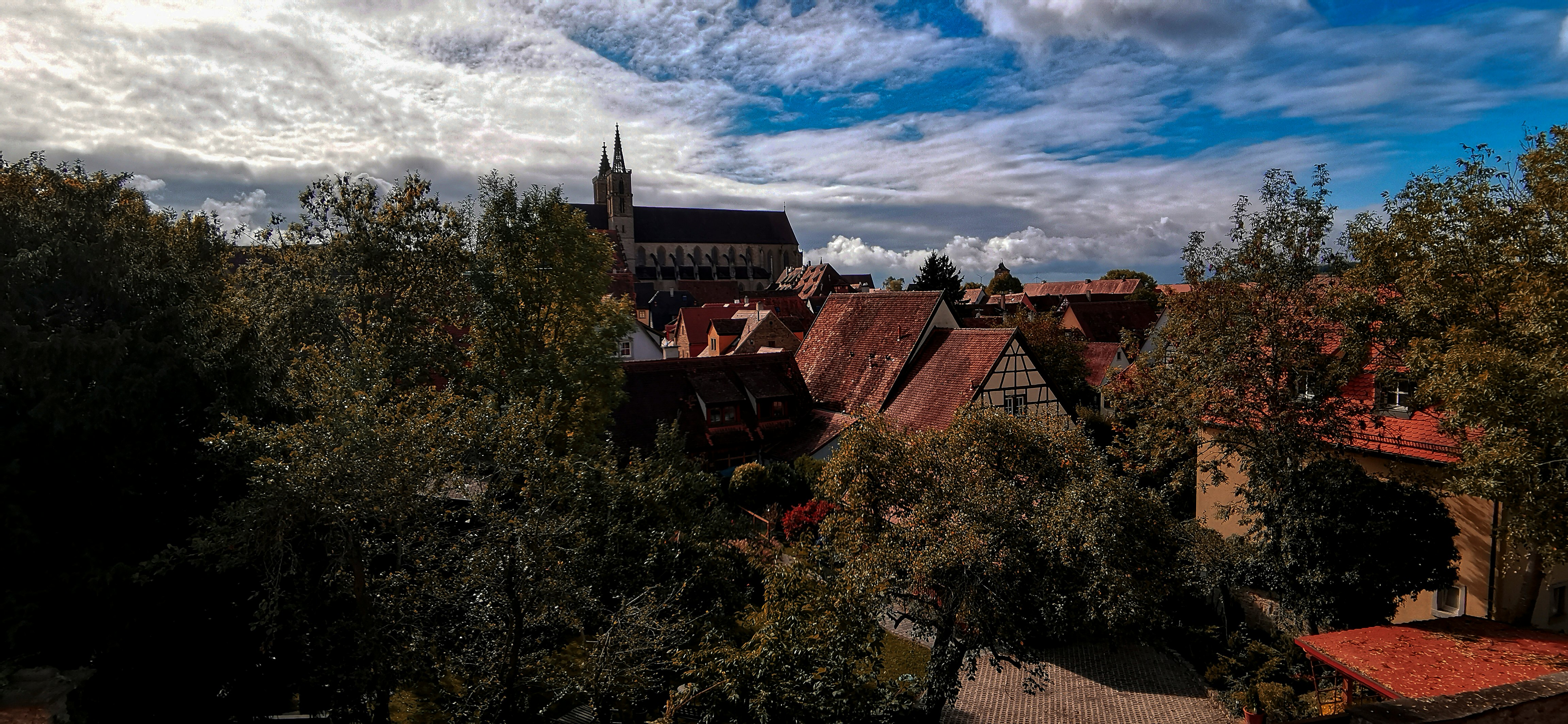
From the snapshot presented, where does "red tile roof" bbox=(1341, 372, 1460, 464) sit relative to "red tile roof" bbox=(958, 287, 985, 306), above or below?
below

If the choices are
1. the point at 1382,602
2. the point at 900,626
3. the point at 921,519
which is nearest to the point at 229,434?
the point at 921,519

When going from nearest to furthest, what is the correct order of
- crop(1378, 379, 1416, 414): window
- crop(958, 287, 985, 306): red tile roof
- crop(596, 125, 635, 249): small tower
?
crop(1378, 379, 1416, 414): window → crop(958, 287, 985, 306): red tile roof → crop(596, 125, 635, 249): small tower

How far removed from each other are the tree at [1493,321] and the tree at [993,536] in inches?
204

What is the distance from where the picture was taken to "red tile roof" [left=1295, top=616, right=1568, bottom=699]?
443 inches

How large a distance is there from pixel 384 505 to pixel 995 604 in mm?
8088

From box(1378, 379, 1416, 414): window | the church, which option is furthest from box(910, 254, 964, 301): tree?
the church

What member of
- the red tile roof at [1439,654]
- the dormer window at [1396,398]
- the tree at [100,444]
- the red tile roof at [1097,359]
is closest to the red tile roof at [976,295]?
the red tile roof at [1097,359]

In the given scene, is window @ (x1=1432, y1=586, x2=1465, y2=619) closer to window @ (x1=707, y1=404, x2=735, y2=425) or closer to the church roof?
window @ (x1=707, y1=404, x2=735, y2=425)

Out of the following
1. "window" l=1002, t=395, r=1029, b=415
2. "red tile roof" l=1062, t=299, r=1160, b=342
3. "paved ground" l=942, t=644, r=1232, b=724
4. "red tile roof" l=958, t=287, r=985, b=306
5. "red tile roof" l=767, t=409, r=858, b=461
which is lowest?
"paved ground" l=942, t=644, r=1232, b=724

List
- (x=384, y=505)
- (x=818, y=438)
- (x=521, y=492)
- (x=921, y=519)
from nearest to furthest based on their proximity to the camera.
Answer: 1. (x=384, y=505)
2. (x=521, y=492)
3. (x=921, y=519)
4. (x=818, y=438)

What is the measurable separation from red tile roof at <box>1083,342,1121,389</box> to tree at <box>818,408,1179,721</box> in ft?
91.7

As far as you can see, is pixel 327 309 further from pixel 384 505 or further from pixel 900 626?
pixel 900 626

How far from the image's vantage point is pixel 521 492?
31.3 ft

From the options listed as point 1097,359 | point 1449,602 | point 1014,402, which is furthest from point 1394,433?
point 1097,359
